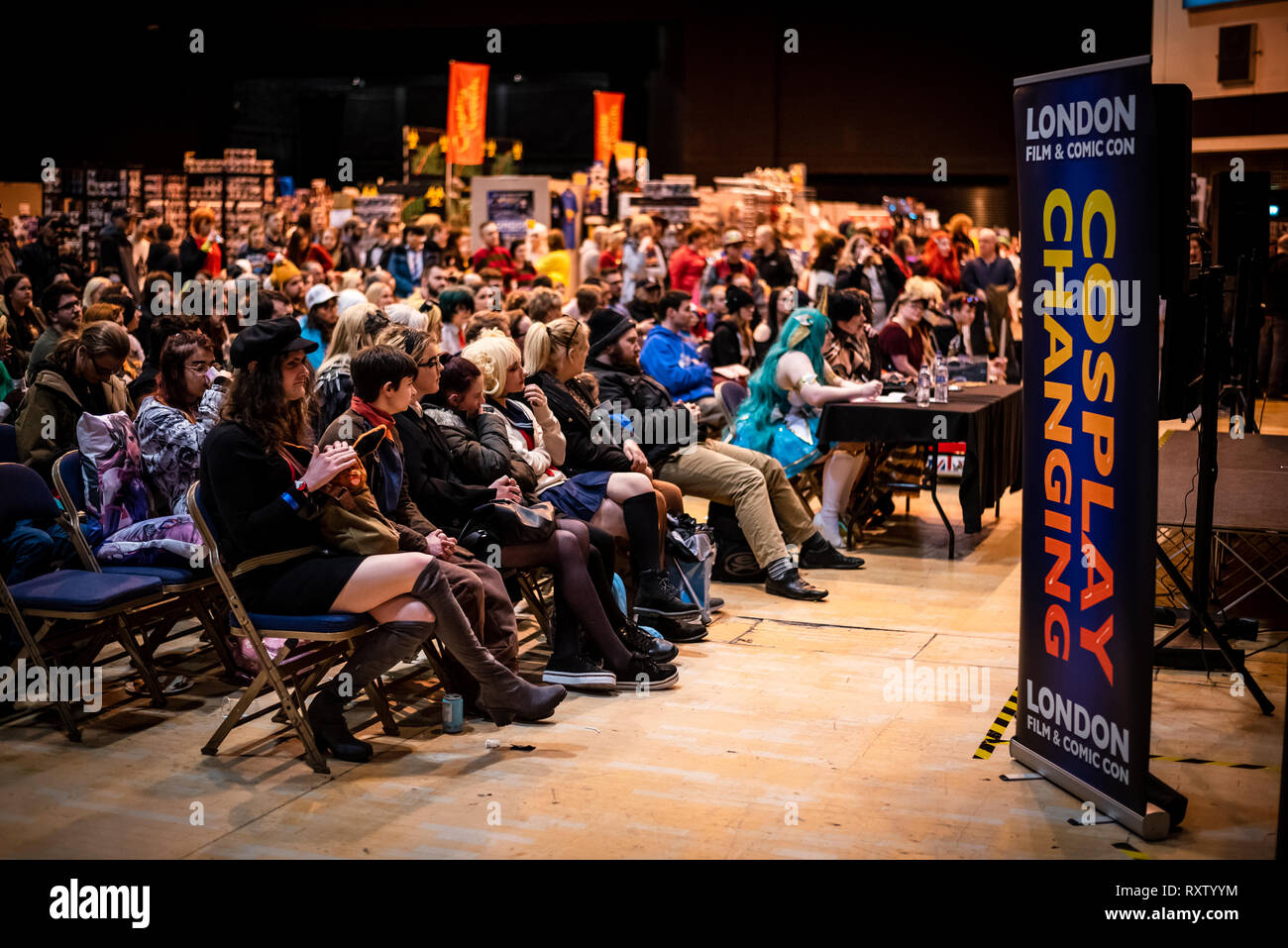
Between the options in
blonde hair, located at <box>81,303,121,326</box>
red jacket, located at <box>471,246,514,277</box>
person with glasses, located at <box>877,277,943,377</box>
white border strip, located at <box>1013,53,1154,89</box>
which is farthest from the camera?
red jacket, located at <box>471,246,514,277</box>

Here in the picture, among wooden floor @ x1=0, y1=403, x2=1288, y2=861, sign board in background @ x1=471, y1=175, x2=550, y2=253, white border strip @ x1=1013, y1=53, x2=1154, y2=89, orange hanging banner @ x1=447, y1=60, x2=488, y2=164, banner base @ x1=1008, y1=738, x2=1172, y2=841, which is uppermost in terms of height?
orange hanging banner @ x1=447, y1=60, x2=488, y2=164

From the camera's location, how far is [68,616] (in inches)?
163

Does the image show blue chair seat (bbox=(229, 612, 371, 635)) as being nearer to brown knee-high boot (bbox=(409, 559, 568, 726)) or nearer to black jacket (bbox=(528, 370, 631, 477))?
brown knee-high boot (bbox=(409, 559, 568, 726))

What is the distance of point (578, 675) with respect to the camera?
485 cm

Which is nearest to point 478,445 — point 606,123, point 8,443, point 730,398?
point 8,443

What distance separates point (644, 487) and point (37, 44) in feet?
64.9

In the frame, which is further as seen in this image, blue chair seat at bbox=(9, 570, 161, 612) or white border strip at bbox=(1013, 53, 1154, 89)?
blue chair seat at bbox=(9, 570, 161, 612)

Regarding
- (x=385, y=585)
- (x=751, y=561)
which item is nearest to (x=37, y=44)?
(x=751, y=561)

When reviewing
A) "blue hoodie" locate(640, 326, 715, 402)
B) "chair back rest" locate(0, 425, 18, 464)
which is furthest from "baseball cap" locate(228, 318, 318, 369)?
"blue hoodie" locate(640, 326, 715, 402)

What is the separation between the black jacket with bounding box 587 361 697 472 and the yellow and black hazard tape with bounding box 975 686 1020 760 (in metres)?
2.14

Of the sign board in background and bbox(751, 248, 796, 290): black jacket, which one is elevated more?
the sign board in background

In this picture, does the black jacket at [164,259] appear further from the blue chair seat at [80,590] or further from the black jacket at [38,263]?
the blue chair seat at [80,590]

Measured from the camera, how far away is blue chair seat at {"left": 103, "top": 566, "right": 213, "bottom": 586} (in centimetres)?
441
